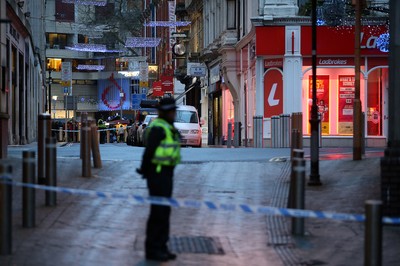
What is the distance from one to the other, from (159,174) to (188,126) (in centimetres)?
2518

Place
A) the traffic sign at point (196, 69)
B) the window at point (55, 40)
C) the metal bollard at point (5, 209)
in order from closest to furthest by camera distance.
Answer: the metal bollard at point (5, 209) → the traffic sign at point (196, 69) → the window at point (55, 40)

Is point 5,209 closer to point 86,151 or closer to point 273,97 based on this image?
point 86,151

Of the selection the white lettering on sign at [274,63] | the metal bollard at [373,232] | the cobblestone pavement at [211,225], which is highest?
the white lettering on sign at [274,63]

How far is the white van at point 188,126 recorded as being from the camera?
33.3 metres

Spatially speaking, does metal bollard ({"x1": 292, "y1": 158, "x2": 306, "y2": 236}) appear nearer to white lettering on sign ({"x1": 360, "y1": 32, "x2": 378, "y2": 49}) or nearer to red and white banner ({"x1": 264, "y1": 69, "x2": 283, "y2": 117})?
red and white banner ({"x1": 264, "y1": 69, "x2": 283, "y2": 117})

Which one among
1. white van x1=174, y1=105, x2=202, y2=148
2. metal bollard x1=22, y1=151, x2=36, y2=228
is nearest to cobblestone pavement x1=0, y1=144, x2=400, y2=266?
metal bollard x1=22, y1=151, x2=36, y2=228

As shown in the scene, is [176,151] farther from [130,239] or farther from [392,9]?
[392,9]

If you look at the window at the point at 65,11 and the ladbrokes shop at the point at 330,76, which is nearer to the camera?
the ladbrokes shop at the point at 330,76

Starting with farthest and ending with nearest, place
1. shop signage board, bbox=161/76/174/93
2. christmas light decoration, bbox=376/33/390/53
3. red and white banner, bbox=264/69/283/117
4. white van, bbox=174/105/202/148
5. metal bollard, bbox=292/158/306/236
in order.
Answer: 1. shop signage board, bbox=161/76/174/93
2. white van, bbox=174/105/202/148
3. red and white banner, bbox=264/69/283/117
4. christmas light decoration, bbox=376/33/390/53
5. metal bollard, bbox=292/158/306/236

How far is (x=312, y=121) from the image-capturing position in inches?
567

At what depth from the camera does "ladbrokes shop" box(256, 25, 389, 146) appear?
3241 cm

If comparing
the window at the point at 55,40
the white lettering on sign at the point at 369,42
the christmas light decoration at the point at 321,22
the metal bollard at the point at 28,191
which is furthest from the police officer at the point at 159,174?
the window at the point at 55,40

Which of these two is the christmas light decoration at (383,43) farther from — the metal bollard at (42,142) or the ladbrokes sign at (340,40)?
the metal bollard at (42,142)

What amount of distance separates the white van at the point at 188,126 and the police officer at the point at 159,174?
79.3 ft
